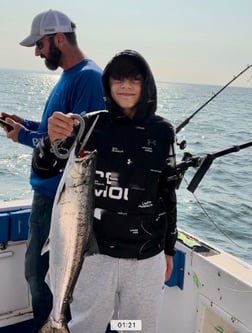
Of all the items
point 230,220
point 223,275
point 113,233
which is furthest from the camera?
point 230,220

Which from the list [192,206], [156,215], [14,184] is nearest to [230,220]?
[192,206]

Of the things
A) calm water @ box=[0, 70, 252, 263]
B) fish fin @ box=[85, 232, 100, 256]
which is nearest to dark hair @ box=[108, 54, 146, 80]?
fish fin @ box=[85, 232, 100, 256]

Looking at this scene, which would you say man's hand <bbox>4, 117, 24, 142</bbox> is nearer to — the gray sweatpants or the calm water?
the gray sweatpants

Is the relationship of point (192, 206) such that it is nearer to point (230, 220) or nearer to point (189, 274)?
point (230, 220)

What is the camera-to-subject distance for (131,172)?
2.20 metres

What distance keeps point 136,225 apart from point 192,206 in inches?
225

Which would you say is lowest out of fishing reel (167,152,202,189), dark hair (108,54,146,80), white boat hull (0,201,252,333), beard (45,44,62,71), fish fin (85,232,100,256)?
white boat hull (0,201,252,333)

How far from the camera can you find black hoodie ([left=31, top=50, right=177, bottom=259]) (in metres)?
2.20

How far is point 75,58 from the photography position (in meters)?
2.93

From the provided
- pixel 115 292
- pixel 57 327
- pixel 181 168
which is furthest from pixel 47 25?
pixel 57 327

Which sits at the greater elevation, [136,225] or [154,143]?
[154,143]

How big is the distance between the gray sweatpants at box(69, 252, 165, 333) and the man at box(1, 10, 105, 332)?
638mm

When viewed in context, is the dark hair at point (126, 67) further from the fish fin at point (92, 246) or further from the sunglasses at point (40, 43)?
the sunglasses at point (40, 43)

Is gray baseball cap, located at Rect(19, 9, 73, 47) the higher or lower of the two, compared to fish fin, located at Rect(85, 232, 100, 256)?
higher
